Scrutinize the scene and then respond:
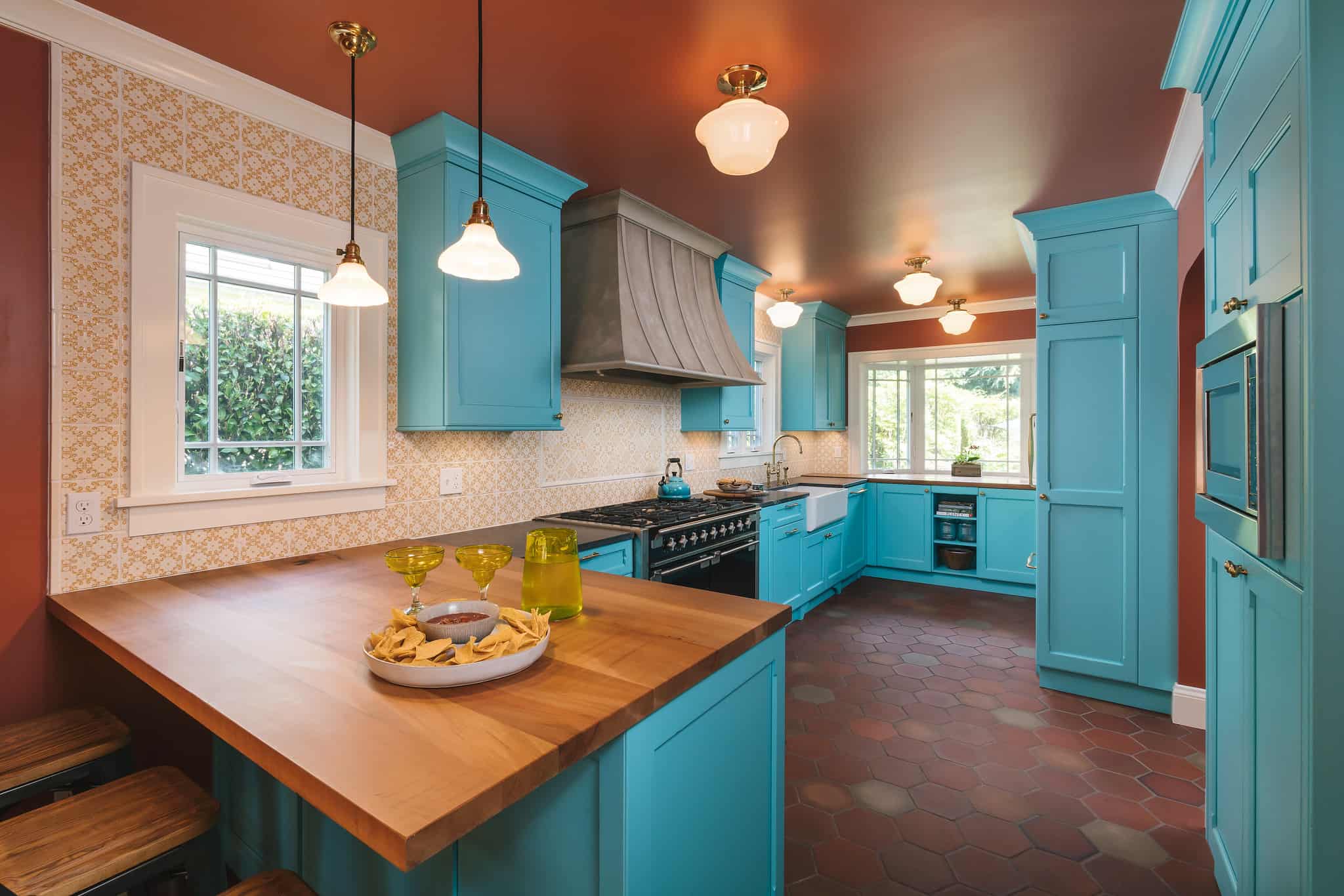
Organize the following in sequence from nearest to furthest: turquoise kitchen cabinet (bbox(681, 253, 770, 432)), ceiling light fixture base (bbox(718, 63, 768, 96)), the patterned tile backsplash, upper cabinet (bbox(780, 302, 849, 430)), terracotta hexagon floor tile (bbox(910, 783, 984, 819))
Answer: the patterned tile backsplash, ceiling light fixture base (bbox(718, 63, 768, 96)), terracotta hexagon floor tile (bbox(910, 783, 984, 819)), turquoise kitchen cabinet (bbox(681, 253, 770, 432)), upper cabinet (bbox(780, 302, 849, 430))

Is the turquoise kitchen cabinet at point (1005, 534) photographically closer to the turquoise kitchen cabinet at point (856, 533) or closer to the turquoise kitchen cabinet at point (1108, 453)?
the turquoise kitchen cabinet at point (856, 533)

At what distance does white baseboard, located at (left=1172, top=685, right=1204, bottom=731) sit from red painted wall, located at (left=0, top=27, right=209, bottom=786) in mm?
4322

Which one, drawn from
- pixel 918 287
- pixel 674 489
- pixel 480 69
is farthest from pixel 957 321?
pixel 480 69

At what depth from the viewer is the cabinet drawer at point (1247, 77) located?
1209 millimetres

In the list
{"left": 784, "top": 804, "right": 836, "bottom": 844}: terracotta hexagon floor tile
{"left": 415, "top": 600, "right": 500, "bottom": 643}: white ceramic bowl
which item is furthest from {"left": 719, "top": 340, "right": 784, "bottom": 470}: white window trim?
{"left": 415, "top": 600, "right": 500, "bottom": 643}: white ceramic bowl

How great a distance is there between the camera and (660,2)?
1.69 metres

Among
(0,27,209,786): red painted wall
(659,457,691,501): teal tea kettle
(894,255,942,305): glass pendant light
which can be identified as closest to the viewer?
(0,27,209,786): red painted wall

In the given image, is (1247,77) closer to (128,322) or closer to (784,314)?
(784,314)

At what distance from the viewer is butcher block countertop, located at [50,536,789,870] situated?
79 centimetres

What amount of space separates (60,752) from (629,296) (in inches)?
101

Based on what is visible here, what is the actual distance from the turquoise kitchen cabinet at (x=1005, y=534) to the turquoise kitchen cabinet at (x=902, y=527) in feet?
1.36

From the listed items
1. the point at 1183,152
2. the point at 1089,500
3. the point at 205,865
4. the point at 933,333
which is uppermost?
the point at 1183,152

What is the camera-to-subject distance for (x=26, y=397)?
167cm

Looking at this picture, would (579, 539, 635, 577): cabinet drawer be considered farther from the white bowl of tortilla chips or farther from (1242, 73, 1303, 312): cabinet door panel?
(1242, 73, 1303, 312): cabinet door panel
